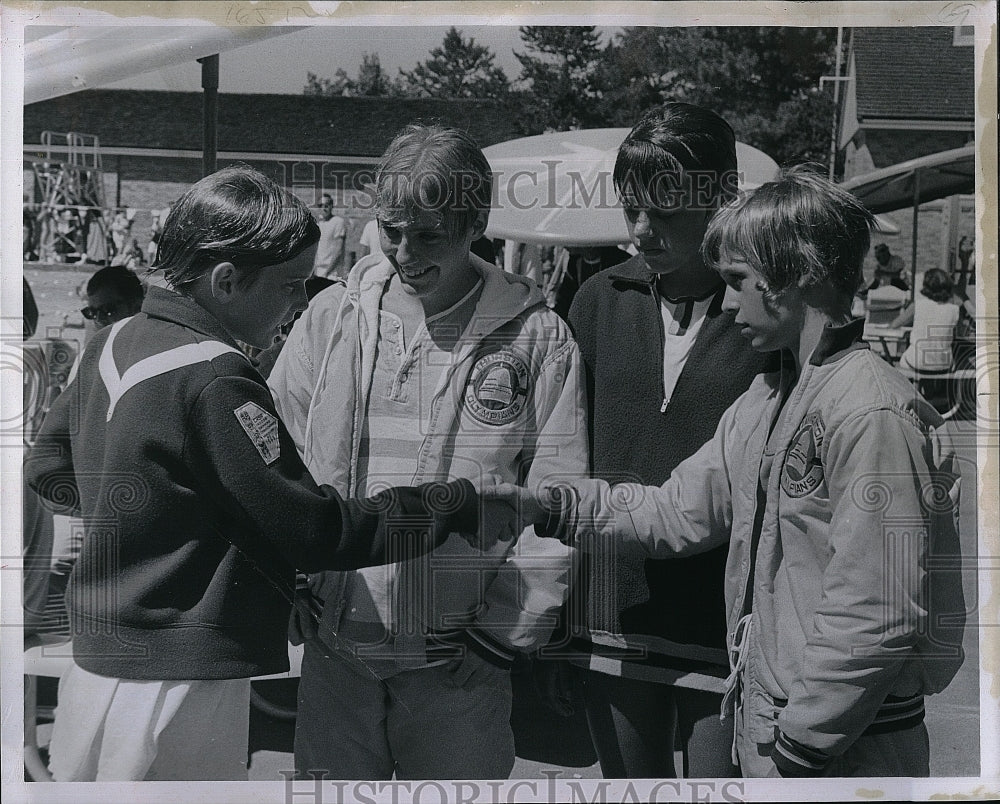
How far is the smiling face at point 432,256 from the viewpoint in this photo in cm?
253

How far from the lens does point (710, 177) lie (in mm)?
2533

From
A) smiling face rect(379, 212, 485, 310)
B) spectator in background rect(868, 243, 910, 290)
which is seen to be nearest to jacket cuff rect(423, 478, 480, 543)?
smiling face rect(379, 212, 485, 310)

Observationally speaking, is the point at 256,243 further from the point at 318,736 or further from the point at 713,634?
the point at 713,634

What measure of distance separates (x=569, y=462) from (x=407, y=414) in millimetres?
408

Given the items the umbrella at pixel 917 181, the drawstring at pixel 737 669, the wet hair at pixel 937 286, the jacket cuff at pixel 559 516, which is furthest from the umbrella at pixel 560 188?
the drawstring at pixel 737 669

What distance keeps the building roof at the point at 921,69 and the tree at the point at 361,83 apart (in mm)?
1167

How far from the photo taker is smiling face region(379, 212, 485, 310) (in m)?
2.53

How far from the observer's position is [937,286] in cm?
260

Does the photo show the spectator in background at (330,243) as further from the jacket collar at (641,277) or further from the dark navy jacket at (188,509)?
the jacket collar at (641,277)

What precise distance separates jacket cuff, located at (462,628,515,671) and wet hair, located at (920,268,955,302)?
135 cm

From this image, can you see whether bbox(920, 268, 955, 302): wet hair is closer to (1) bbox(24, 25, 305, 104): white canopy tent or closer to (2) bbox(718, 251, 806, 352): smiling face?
(2) bbox(718, 251, 806, 352): smiling face

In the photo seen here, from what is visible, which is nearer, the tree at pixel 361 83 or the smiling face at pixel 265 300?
the smiling face at pixel 265 300

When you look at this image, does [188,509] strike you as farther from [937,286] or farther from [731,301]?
[937,286]

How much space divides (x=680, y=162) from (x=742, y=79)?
277mm
